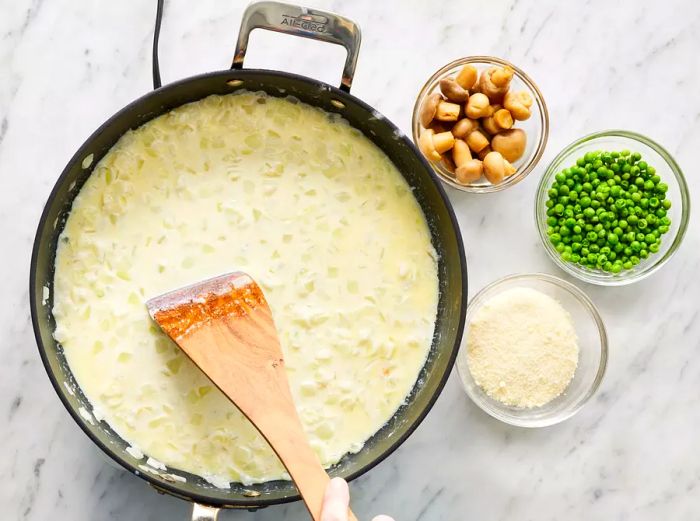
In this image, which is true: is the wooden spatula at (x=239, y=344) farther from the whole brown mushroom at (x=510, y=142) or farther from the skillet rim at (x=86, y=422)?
the whole brown mushroom at (x=510, y=142)

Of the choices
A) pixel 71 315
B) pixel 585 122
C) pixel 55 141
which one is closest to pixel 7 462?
pixel 71 315

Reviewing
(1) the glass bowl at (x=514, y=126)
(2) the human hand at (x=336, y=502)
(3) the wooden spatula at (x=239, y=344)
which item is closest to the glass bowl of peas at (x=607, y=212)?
(1) the glass bowl at (x=514, y=126)

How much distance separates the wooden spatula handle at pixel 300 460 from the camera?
1.55 meters

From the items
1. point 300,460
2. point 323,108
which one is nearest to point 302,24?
point 323,108

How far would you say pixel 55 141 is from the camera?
6.74ft

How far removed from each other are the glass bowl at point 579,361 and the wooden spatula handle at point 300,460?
59 centimetres

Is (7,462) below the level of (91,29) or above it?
below

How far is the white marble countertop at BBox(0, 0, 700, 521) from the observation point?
80.8 inches

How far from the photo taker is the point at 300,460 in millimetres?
1596

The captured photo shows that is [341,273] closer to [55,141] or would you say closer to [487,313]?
[487,313]

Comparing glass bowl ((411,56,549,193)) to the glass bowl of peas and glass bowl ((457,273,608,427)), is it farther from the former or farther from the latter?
glass bowl ((457,273,608,427))

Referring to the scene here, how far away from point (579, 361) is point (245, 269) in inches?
38.0

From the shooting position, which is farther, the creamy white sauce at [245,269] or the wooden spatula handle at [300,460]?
the creamy white sauce at [245,269]

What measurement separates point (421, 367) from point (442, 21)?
913 mm
